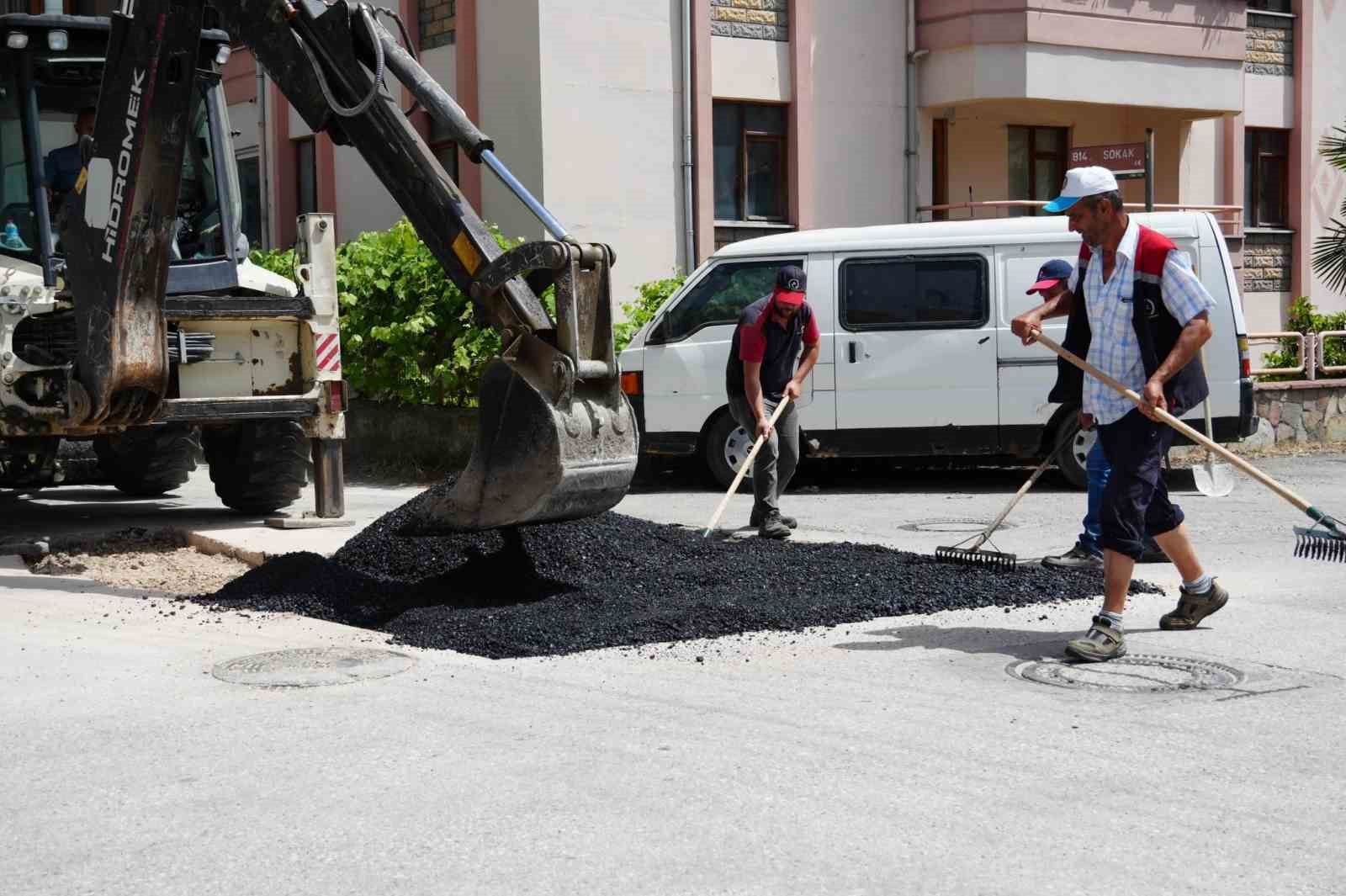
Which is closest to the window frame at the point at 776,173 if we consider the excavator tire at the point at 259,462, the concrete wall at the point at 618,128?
the concrete wall at the point at 618,128

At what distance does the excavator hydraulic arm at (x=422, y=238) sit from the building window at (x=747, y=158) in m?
12.4

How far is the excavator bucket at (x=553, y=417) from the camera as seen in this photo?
760 cm

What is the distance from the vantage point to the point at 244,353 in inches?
434

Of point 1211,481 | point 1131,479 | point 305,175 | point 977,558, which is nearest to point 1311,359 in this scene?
point 1211,481

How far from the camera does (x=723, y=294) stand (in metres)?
14.8

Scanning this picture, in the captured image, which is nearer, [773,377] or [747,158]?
[773,377]

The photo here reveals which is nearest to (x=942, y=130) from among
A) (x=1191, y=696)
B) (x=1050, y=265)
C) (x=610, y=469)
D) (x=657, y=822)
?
(x=1050, y=265)

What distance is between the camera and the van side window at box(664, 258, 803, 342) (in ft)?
48.5

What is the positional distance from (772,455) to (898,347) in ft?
12.5

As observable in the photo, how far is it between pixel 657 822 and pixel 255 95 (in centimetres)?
2213

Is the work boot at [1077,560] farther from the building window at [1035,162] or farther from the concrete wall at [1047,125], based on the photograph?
the building window at [1035,162]

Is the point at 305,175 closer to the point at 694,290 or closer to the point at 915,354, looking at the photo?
the point at 694,290

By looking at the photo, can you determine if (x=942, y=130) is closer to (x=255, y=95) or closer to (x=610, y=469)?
(x=255, y=95)

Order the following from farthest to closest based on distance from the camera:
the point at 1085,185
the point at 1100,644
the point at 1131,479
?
the point at 1085,185, the point at 1131,479, the point at 1100,644
